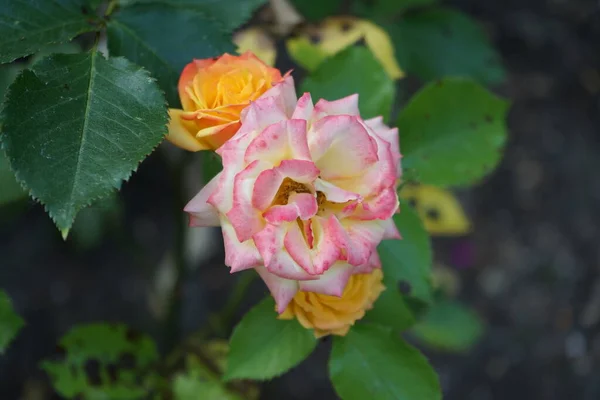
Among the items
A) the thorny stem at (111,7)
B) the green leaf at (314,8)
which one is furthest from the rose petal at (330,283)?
the green leaf at (314,8)

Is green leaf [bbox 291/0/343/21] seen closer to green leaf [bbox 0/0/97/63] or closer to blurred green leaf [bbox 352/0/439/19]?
blurred green leaf [bbox 352/0/439/19]

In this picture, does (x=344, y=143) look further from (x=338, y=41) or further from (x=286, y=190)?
(x=338, y=41)

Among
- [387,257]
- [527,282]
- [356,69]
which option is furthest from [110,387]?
[527,282]

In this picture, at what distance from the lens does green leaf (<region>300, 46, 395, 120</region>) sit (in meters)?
0.75

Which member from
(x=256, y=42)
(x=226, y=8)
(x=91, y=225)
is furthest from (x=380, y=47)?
(x=91, y=225)

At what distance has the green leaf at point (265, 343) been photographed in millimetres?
688

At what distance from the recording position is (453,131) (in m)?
0.84

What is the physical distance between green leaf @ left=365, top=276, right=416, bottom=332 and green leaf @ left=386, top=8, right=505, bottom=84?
66 centimetres

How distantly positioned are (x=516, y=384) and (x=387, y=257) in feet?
3.79

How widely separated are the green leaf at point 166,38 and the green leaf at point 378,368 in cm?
33

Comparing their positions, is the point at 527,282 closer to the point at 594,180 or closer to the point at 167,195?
the point at 594,180

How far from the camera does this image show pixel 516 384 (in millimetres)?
1717

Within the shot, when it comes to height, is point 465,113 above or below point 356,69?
below

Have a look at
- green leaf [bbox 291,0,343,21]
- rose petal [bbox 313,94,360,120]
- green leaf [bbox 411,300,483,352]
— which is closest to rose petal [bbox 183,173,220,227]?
rose petal [bbox 313,94,360,120]
